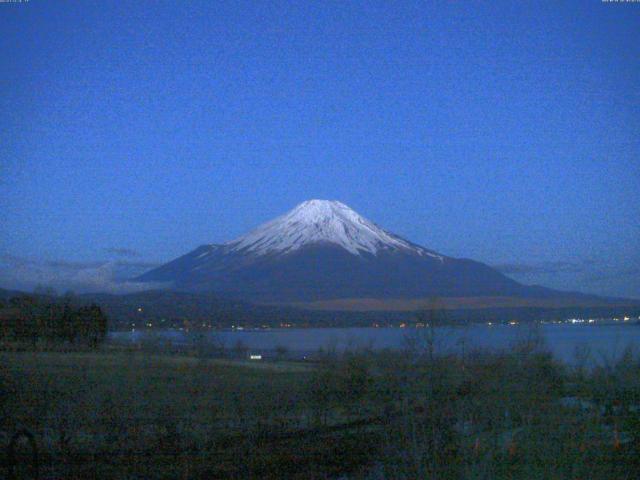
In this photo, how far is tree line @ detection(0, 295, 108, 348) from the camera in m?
47.3

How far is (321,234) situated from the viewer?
4887 inches

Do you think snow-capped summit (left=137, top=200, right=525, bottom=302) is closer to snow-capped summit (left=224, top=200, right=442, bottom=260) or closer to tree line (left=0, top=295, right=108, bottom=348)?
snow-capped summit (left=224, top=200, right=442, bottom=260)

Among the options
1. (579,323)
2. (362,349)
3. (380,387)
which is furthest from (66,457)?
(579,323)

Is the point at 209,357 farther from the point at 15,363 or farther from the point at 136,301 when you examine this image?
the point at 136,301

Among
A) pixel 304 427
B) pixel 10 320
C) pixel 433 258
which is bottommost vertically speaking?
pixel 304 427

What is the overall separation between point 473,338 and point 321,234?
9198 cm

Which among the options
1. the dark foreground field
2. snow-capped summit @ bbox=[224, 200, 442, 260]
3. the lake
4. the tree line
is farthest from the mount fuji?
the dark foreground field

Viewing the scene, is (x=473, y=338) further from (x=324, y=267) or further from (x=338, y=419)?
(x=324, y=267)

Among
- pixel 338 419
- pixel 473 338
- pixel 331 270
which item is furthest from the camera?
pixel 331 270

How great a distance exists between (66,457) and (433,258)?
93987 mm

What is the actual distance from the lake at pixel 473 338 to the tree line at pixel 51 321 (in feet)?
5.98

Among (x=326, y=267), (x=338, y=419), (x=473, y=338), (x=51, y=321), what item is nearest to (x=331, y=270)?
(x=326, y=267)

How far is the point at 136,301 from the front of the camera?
80250 millimetres

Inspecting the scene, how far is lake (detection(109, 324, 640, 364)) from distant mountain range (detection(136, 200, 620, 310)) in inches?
633
